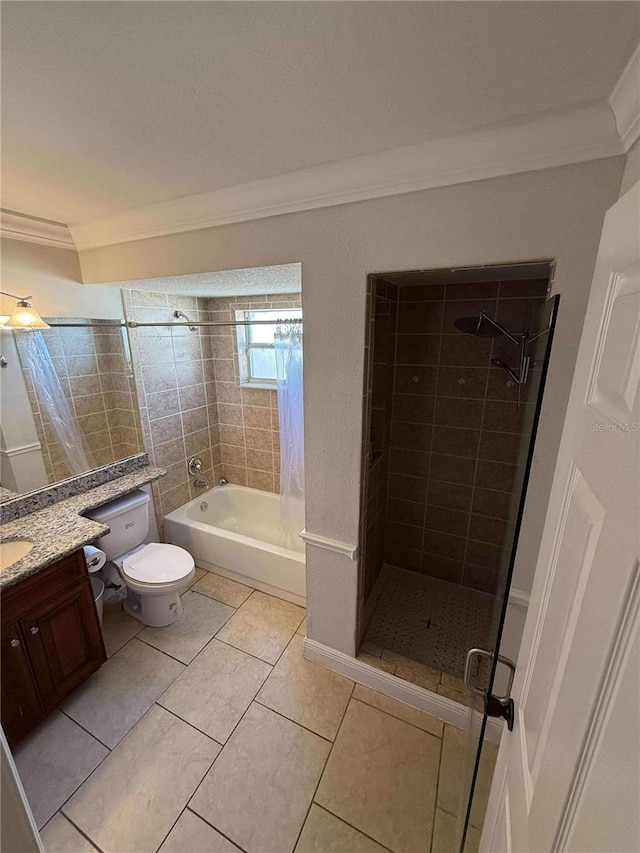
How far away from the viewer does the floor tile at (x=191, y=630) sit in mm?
2023

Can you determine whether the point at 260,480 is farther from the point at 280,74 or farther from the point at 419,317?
the point at 280,74

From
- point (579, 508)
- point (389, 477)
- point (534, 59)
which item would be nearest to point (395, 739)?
point (389, 477)

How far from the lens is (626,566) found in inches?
15.7

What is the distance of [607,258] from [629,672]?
63 cm

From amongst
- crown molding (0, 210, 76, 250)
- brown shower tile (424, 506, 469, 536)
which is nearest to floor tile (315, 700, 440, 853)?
brown shower tile (424, 506, 469, 536)

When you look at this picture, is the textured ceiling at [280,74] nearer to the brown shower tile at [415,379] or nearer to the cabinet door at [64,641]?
the brown shower tile at [415,379]

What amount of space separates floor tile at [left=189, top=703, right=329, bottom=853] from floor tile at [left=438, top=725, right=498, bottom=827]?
0.51m

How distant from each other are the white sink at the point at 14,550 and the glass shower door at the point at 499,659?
199cm

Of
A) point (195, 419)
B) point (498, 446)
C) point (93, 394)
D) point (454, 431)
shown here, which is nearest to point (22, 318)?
point (93, 394)

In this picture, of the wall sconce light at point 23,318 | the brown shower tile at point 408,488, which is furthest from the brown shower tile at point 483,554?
the wall sconce light at point 23,318

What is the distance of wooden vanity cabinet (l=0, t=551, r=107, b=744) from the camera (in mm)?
1422

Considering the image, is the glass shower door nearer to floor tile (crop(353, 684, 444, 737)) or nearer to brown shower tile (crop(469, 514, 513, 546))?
floor tile (crop(353, 684, 444, 737))

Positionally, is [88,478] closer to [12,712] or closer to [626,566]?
[12,712]

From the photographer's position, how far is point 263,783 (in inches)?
55.8
